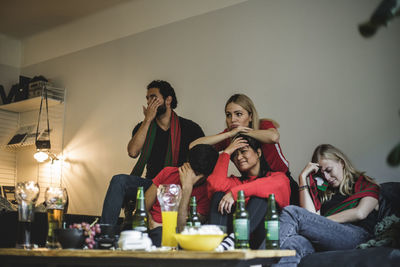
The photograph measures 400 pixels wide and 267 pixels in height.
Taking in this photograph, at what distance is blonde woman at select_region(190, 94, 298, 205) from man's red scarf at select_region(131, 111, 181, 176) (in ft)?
1.74

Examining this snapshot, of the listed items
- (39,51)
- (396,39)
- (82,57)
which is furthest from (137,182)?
(39,51)

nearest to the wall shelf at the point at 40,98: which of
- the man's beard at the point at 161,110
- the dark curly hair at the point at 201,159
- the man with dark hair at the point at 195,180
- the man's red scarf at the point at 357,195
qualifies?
the man's beard at the point at 161,110

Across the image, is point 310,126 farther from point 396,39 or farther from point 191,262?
point 191,262

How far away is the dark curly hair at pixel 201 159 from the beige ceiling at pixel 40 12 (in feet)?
8.78

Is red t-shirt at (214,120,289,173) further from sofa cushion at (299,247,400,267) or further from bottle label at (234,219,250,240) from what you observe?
bottle label at (234,219,250,240)

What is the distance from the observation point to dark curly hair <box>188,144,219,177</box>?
267cm

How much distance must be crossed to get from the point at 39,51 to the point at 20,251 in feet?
14.1

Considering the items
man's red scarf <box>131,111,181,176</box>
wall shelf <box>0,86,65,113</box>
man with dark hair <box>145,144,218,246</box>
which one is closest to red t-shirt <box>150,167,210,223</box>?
man with dark hair <box>145,144,218,246</box>

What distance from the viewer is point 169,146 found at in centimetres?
357

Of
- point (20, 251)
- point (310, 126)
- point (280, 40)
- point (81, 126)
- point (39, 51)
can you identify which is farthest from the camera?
point (39, 51)

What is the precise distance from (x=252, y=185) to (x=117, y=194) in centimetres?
100

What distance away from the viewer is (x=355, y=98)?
3.15m

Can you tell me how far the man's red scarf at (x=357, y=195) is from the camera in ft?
8.28

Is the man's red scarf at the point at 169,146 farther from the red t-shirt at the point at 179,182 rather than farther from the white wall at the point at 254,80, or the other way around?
the red t-shirt at the point at 179,182
